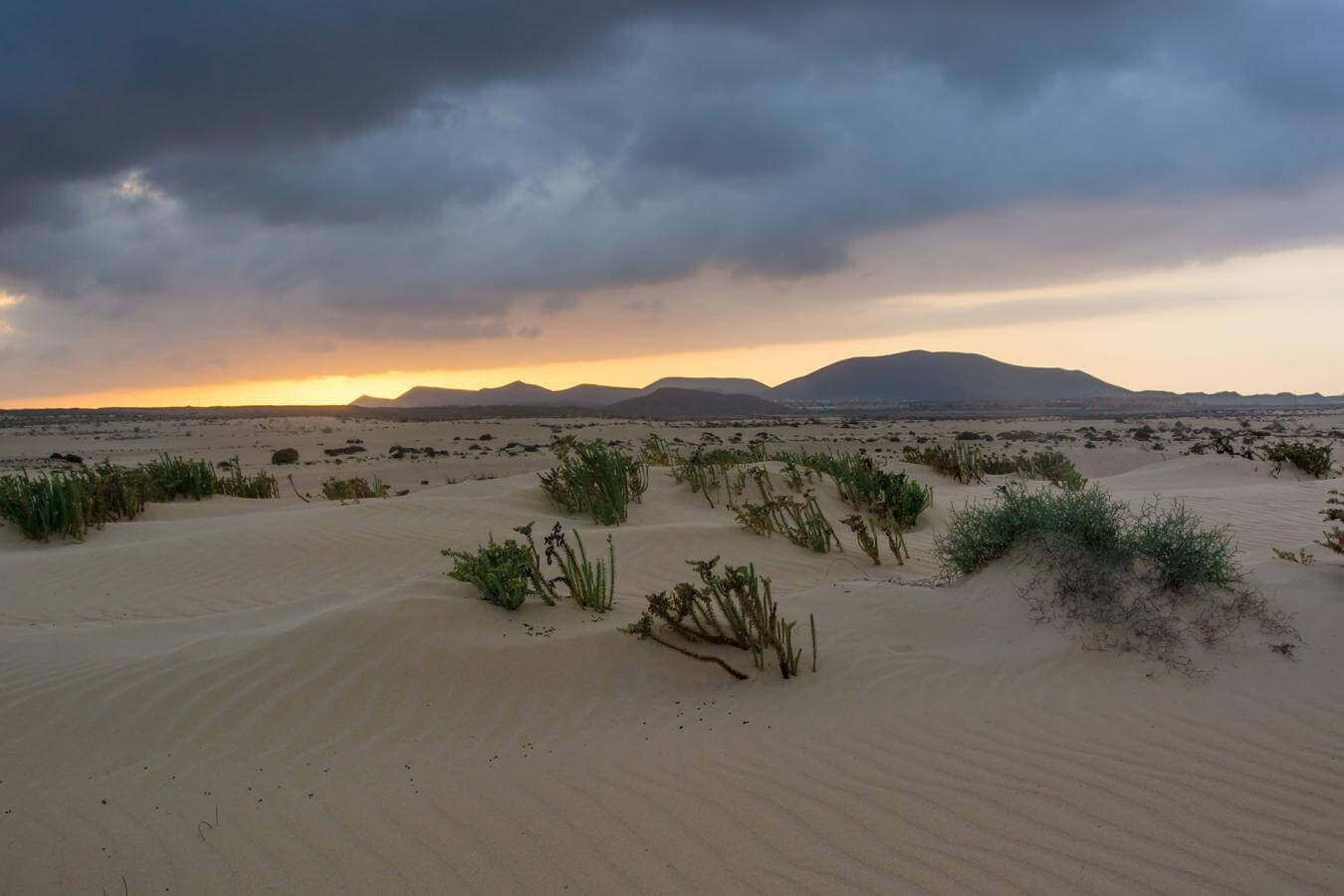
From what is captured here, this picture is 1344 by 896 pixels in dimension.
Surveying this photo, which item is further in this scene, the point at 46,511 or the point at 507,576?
the point at 46,511

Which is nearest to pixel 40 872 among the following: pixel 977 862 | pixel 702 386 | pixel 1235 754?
pixel 977 862

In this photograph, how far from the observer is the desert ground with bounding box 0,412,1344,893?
305 centimetres

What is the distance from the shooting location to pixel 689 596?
4.88m

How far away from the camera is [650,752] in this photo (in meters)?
3.88

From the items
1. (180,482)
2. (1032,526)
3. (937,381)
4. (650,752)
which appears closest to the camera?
(650,752)

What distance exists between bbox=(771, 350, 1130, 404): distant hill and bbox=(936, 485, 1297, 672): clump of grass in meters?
143

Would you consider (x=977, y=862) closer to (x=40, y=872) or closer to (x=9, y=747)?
(x=40, y=872)

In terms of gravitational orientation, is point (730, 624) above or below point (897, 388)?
below

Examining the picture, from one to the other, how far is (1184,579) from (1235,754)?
1.59 meters

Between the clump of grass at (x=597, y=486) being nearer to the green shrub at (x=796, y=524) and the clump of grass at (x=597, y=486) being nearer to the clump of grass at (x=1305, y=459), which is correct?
the green shrub at (x=796, y=524)

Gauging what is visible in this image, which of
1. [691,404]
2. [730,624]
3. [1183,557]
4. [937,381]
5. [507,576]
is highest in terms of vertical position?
[937,381]

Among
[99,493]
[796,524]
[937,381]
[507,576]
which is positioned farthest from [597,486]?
[937,381]

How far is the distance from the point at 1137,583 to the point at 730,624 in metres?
2.57

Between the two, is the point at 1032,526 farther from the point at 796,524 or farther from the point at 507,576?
the point at 507,576
